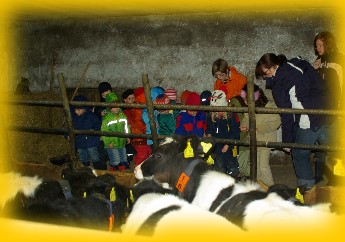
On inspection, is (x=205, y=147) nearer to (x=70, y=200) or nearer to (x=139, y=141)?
(x=70, y=200)

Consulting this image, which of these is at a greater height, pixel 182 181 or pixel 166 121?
pixel 166 121

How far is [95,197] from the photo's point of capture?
3414 millimetres

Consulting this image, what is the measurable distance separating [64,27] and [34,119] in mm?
2958

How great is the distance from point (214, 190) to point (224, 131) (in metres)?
1.91

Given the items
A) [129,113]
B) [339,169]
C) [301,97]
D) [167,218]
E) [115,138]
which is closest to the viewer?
[167,218]

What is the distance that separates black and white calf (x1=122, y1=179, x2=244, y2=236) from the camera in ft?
7.53

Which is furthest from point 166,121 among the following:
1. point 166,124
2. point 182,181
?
point 182,181

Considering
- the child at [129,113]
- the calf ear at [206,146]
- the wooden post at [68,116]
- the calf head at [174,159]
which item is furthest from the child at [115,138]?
the calf ear at [206,146]

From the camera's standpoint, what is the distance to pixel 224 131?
5320 millimetres

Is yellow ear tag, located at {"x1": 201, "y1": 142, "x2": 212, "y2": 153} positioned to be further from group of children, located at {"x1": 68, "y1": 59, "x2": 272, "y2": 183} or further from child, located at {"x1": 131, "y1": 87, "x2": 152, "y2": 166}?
child, located at {"x1": 131, "y1": 87, "x2": 152, "y2": 166}

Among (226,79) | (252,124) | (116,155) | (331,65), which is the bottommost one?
(116,155)

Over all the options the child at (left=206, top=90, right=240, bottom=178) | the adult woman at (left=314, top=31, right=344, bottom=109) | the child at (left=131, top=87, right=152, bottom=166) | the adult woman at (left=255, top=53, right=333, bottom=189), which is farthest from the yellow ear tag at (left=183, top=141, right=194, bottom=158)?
the child at (left=131, top=87, right=152, bottom=166)

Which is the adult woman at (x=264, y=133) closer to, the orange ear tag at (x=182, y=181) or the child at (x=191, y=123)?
the child at (x=191, y=123)
